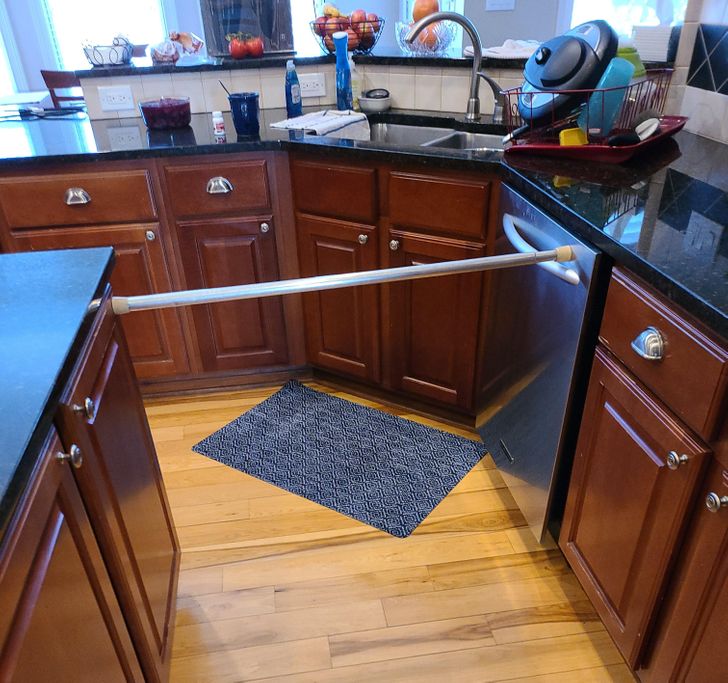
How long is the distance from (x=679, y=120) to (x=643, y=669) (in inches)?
50.6

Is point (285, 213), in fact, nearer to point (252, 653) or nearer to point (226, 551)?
point (226, 551)

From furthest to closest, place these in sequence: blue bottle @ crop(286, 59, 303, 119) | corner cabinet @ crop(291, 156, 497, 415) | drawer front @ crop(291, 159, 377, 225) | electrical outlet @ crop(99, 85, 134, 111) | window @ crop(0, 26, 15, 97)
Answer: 1. window @ crop(0, 26, 15, 97)
2. electrical outlet @ crop(99, 85, 134, 111)
3. blue bottle @ crop(286, 59, 303, 119)
4. drawer front @ crop(291, 159, 377, 225)
5. corner cabinet @ crop(291, 156, 497, 415)

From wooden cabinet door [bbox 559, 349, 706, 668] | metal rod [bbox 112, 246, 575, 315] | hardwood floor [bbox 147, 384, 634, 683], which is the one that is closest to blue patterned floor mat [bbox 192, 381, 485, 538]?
hardwood floor [bbox 147, 384, 634, 683]

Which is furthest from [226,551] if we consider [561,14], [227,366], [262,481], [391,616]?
[561,14]

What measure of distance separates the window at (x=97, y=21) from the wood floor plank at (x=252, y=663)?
17.5 feet

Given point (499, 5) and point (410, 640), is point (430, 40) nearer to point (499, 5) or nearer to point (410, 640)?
point (499, 5)

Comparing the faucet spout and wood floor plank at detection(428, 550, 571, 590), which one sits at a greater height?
the faucet spout

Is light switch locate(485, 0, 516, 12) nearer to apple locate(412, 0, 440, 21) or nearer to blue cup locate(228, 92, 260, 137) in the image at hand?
apple locate(412, 0, 440, 21)

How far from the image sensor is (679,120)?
1530mm

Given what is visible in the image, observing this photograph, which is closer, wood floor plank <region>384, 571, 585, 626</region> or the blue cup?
wood floor plank <region>384, 571, 585, 626</region>

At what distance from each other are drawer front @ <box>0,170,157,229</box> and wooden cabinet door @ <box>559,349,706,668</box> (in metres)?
1.41

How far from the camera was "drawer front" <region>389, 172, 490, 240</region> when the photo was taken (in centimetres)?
155

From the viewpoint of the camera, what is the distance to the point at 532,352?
1.39 meters

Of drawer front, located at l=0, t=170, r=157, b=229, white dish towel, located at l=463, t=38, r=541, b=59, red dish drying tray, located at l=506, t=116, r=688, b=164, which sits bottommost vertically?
drawer front, located at l=0, t=170, r=157, b=229
